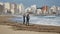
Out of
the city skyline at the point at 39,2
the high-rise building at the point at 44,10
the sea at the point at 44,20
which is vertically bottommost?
the sea at the point at 44,20

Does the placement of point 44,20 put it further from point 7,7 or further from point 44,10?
point 7,7

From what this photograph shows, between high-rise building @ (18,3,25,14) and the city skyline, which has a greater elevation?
the city skyline

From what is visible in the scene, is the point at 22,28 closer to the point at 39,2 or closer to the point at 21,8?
the point at 21,8

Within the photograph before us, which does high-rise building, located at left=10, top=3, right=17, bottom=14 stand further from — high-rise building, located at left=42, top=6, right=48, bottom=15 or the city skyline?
high-rise building, located at left=42, top=6, right=48, bottom=15

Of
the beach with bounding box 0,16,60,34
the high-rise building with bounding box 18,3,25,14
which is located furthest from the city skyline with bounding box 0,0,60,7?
the beach with bounding box 0,16,60,34

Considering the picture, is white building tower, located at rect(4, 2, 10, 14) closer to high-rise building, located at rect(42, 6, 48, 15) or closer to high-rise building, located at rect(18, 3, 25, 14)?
high-rise building, located at rect(18, 3, 25, 14)

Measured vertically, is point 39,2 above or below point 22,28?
above

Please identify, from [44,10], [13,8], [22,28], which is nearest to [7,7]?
[13,8]

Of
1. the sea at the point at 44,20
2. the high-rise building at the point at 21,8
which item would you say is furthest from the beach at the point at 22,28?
the high-rise building at the point at 21,8

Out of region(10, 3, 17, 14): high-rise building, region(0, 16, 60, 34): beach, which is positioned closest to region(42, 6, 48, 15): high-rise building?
region(0, 16, 60, 34): beach

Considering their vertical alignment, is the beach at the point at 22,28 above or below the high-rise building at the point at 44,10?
below

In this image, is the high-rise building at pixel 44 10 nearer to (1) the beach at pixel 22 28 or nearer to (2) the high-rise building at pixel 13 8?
(1) the beach at pixel 22 28

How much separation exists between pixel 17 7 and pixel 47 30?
0.39 m

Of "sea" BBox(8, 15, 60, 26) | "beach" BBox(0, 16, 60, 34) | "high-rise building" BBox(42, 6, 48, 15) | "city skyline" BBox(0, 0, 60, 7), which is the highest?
"city skyline" BBox(0, 0, 60, 7)
